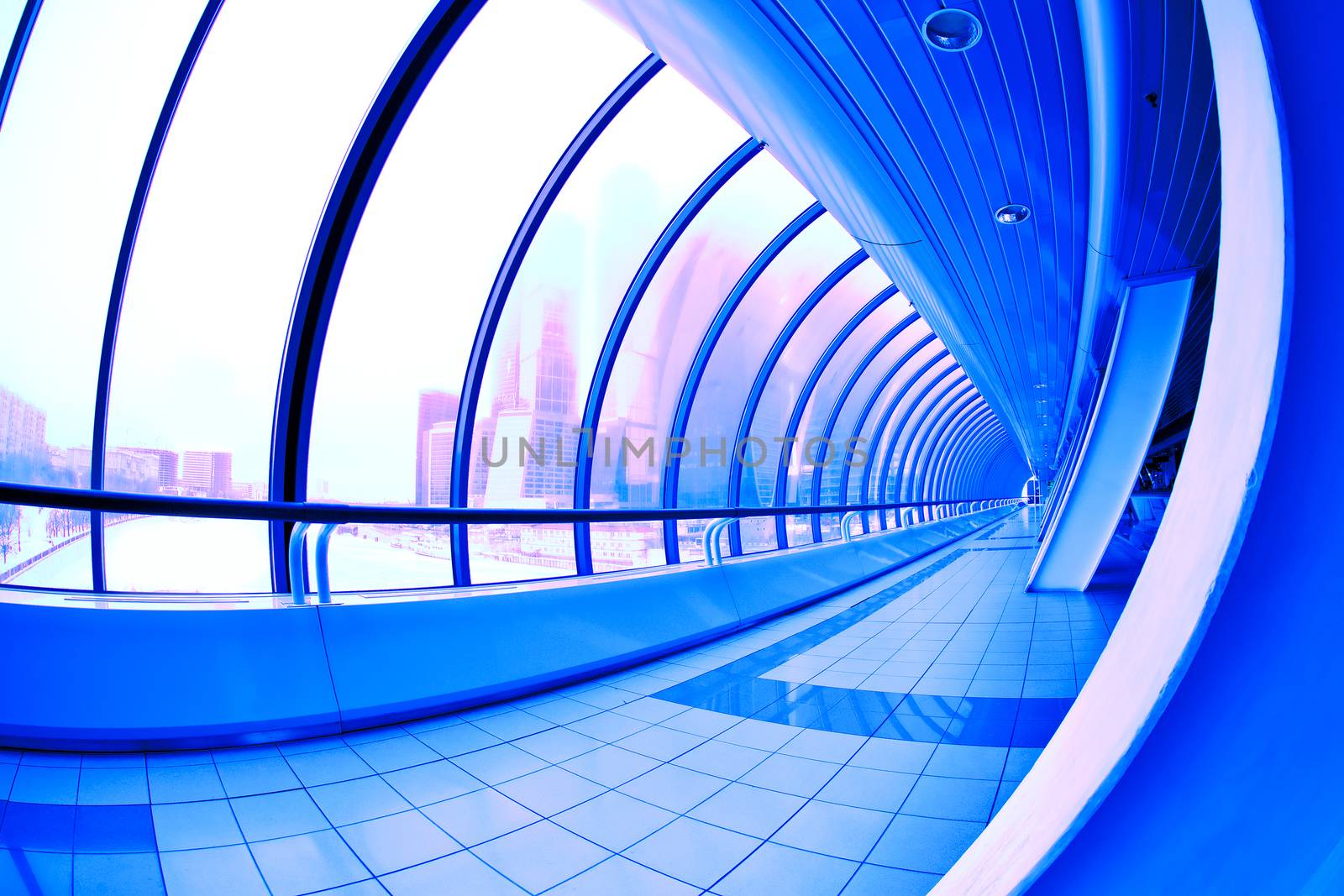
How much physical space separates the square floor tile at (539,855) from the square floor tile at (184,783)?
111 centimetres

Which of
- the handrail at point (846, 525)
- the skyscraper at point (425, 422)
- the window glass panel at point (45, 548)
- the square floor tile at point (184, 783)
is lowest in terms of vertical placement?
the square floor tile at point (184, 783)

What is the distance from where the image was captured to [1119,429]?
5.78m

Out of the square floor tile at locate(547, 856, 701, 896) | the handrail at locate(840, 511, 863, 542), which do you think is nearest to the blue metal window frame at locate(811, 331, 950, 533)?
the handrail at locate(840, 511, 863, 542)

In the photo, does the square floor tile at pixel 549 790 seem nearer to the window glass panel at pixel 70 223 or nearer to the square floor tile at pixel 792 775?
the square floor tile at pixel 792 775

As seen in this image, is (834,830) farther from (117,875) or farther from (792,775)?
(117,875)

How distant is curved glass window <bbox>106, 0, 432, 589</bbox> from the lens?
4.50 meters

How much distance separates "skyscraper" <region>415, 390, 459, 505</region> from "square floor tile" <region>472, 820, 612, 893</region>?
5390mm

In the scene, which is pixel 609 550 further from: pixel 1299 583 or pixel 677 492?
pixel 1299 583

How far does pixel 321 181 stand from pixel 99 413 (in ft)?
8.39

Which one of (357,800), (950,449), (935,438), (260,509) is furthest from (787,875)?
(950,449)

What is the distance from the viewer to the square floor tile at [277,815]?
1.88 metres

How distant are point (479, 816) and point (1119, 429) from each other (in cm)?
659

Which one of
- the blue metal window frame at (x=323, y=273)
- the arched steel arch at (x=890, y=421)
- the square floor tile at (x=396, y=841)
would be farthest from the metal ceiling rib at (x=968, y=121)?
the arched steel arch at (x=890, y=421)

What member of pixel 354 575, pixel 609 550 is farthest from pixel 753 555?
pixel 354 575
